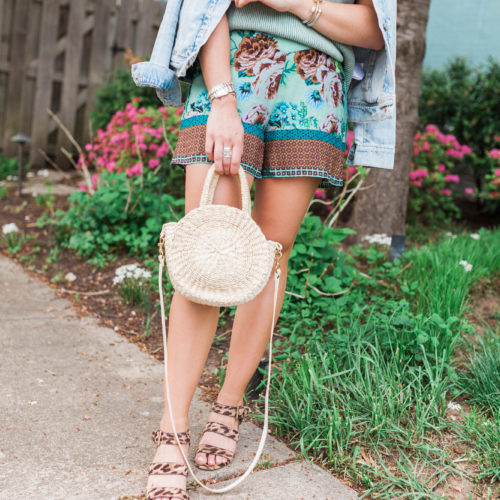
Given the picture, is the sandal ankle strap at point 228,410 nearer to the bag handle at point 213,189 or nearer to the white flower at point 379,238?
the bag handle at point 213,189

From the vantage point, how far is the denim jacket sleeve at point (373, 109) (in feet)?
6.17

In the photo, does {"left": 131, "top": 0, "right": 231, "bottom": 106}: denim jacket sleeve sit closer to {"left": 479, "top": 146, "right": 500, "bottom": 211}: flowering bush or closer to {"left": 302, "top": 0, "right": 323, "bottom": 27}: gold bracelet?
{"left": 302, "top": 0, "right": 323, "bottom": 27}: gold bracelet

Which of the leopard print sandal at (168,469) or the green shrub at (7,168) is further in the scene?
the green shrub at (7,168)

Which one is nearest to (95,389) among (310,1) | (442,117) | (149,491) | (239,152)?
(149,491)

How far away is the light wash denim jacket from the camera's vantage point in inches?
63.7

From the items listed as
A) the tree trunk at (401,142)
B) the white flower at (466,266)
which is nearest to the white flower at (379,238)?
the tree trunk at (401,142)

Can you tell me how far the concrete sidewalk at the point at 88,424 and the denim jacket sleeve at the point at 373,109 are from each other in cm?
98

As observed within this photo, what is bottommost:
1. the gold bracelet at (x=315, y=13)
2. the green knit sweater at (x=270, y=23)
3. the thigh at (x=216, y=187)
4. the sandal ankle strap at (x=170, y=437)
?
the sandal ankle strap at (x=170, y=437)

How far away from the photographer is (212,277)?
5.09ft

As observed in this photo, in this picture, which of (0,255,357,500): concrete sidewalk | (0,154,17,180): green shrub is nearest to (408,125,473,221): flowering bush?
(0,255,357,500): concrete sidewalk

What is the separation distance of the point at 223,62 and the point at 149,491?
1.15 meters

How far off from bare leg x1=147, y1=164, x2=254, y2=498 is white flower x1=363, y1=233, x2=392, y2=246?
2375mm

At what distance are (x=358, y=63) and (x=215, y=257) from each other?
860 mm

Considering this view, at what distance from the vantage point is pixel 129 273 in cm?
336
